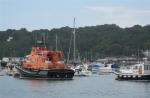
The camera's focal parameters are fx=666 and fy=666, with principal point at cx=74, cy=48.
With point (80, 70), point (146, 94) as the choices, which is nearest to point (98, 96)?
point (146, 94)

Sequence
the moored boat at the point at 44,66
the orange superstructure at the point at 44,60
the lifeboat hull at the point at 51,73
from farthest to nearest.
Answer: the orange superstructure at the point at 44,60, the moored boat at the point at 44,66, the lifeboat hull at the point at 51,73

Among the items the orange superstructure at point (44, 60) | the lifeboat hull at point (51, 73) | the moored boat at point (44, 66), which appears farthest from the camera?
the orange superstructure at point (44, 60)

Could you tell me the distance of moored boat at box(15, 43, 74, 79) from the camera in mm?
106000

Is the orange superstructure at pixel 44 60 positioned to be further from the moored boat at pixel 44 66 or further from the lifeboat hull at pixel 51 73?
the lifeboat hull at pixel 51 73

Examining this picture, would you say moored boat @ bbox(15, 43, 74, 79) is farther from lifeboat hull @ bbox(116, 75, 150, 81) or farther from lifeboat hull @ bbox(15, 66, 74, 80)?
lifeboat hull @ bbox(116, 75, 150, 81)

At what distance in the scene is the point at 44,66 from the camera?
108m

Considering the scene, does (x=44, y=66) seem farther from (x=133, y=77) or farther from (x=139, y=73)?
(x=139, y=73)

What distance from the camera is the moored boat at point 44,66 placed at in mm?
106000

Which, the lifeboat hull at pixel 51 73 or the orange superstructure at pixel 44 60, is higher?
the orange superstructure at pixel 44 60

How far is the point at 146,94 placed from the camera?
77438mm

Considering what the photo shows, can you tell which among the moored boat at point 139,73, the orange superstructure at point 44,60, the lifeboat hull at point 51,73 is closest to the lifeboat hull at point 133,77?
the moored boat at point 139,73

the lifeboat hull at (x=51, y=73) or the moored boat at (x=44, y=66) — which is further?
the moored boat at (x=44, y=66)

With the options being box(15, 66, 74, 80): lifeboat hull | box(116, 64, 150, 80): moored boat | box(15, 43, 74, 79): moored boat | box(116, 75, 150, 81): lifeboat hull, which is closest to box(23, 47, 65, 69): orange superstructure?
box(15, 43, 74, 79): moored boat

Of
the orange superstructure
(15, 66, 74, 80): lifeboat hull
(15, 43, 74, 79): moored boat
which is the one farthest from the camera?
the orange superstructure
